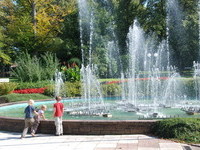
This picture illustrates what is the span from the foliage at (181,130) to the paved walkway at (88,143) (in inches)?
12.2

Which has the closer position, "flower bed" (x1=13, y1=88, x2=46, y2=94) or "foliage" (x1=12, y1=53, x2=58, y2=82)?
"flower bed" (x1=13, y1=88, x2=46, y2=94)

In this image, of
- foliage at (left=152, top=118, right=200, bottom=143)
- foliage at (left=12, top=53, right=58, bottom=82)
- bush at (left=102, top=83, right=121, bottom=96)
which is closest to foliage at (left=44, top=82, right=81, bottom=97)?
bush at (left=102, top=83, right=121, bottom=96)

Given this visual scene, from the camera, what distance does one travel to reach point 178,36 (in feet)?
121

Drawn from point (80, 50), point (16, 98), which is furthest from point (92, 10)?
point (16, 98)

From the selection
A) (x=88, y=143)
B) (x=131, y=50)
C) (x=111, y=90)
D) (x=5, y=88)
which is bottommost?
(x=88, y=143)

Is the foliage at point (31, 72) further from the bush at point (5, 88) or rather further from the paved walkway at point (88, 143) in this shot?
the paved walkway at point (88, 143)

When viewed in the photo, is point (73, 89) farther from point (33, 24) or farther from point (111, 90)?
point (33, 24)

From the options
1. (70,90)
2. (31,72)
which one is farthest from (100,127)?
(31,72)

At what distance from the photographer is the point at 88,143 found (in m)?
7.49

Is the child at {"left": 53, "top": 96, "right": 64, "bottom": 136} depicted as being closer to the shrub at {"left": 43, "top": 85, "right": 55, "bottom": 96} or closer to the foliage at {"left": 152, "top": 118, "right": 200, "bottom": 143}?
the foliage at {"left": 152, "top": 118, "right": 200, "bottom": 143}

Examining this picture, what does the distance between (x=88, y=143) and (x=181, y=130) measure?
2.35 meters

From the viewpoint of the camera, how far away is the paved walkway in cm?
696

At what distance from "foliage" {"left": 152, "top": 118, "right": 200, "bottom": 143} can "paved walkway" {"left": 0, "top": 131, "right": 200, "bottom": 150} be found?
31 centimetres

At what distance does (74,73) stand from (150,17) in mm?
18373
